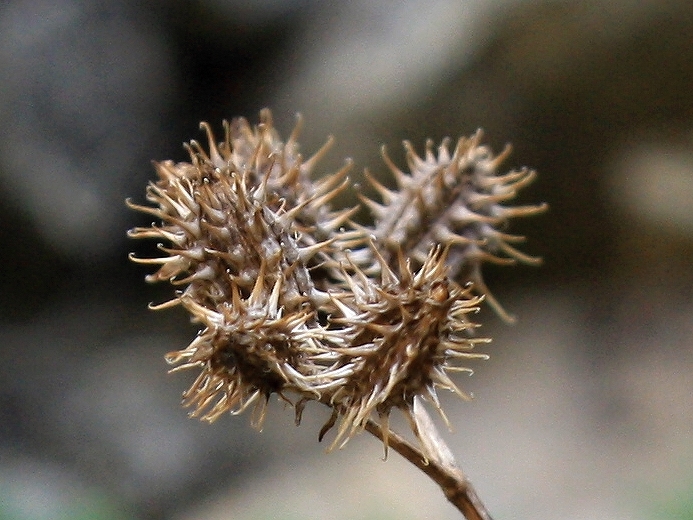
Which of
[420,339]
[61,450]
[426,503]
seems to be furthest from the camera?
[61,450]

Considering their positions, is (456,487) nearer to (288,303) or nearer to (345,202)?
(288,303)

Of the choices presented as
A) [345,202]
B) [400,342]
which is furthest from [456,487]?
[345,202]

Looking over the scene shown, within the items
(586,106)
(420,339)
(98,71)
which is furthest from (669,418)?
(98,71)

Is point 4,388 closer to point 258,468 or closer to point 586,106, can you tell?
point 258,468

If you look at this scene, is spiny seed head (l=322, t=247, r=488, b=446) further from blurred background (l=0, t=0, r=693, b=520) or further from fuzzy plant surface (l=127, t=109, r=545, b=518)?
blurred background (l=0, t=0, r=693, b=520)

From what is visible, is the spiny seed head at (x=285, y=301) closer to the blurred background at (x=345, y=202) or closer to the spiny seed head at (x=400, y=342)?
the spiny seed head at (x=400, y=342)

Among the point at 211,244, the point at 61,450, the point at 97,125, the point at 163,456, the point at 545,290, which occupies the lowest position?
the point at 61,450
